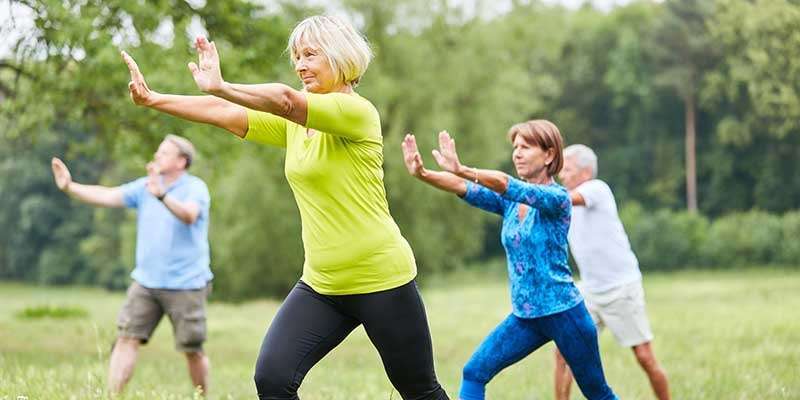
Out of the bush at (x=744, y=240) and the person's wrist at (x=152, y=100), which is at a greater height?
the person's wrist at (x=152, y=100)

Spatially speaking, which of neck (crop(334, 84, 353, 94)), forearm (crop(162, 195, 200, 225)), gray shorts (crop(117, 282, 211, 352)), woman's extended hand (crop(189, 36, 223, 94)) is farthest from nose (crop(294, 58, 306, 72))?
gray shorts (crop(117, 282, 211, 352))

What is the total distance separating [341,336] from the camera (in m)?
4.77

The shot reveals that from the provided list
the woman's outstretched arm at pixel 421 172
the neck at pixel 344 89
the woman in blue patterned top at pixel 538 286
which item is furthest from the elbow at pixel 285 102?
the woman in blue patterned top at pixel 538 286

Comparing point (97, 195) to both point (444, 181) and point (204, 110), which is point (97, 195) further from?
point (204, 110)

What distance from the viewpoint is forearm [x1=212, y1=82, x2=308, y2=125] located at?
371 cm

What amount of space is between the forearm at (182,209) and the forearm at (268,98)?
11.7ft

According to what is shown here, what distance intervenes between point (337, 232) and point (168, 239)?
12.3ft

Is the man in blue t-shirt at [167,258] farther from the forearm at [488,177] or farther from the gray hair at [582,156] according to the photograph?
the forearm at [488,177]

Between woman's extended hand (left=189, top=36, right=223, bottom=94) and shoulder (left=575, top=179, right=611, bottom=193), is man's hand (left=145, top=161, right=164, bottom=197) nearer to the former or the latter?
shoulder (left=575, top=179, right=611, bottom=193)

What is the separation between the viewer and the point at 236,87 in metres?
3.71

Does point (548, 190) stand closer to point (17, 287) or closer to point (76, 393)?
point (76, 393)

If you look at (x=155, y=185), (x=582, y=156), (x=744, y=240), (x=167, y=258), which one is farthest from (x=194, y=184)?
(x=744, y=240)

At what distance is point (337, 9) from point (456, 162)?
27889mm

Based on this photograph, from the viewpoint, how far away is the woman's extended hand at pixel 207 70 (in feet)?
12.0
